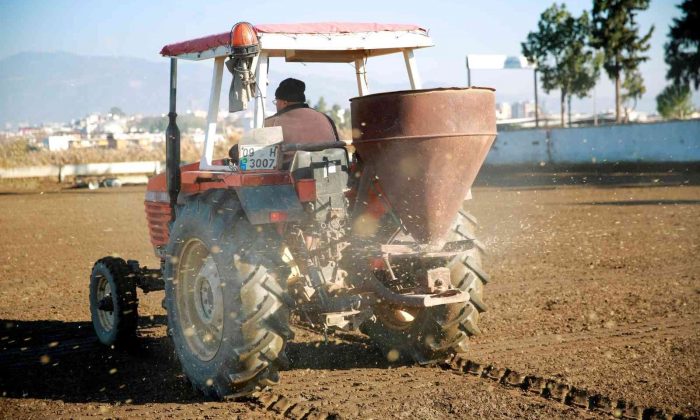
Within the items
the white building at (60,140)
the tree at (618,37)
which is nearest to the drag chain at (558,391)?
the white building at (60,140)

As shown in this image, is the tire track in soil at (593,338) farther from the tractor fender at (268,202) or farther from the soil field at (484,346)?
the tractor fender at (268,202)

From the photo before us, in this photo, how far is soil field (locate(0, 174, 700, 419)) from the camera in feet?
17.4

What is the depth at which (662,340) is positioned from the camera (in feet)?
21.5

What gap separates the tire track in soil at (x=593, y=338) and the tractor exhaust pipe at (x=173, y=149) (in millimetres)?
2756

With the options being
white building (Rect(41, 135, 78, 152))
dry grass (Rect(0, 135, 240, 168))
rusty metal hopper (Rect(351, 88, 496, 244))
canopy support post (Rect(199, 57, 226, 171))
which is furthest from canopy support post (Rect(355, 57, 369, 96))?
dry grass (Rect(0, 135, 240, 168))

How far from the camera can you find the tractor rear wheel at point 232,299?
5113mm

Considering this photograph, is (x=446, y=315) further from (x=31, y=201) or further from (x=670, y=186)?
(x=31, y=201)

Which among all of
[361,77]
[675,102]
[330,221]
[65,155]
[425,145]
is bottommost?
[330,221]

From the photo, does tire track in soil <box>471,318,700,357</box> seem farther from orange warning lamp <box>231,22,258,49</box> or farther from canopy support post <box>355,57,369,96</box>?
orange warning lamp <box>231,22,258,49</box>

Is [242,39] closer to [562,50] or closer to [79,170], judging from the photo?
[79,170]

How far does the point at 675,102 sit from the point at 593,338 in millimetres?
66164

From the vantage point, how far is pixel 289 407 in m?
5.24

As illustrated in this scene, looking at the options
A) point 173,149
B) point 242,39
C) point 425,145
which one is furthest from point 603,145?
point 242,39

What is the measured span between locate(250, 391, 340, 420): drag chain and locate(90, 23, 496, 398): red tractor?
0.48 feet
